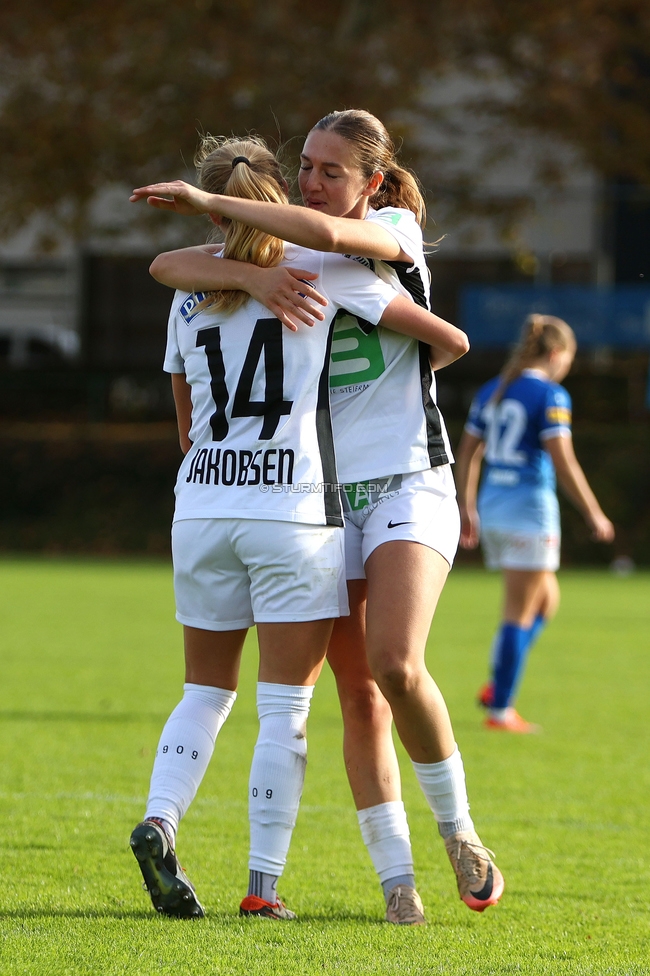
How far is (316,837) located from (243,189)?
2.41 m

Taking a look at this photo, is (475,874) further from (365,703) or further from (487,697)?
(487,697)

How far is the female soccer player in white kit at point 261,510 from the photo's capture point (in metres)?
3.40

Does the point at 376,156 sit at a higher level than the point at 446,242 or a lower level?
lower

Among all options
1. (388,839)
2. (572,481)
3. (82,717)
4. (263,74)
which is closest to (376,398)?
(388,839)

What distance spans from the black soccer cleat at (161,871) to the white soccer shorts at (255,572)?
546 millimetres

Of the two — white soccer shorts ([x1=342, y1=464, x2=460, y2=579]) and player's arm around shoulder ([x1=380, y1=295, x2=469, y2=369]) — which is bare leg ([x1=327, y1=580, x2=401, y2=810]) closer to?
white soccer shorts ([x1=342, y1=464, x2=460, y2=579])

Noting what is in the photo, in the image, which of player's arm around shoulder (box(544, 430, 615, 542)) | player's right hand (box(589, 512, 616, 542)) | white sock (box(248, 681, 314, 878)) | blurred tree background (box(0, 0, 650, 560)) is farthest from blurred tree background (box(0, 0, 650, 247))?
white sock (box(248, 681, 314, 878))

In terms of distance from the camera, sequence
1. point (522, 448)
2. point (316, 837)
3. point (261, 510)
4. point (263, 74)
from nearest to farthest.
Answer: point (261, 510), point (316, 837), point (522, 448), point (263, 74)

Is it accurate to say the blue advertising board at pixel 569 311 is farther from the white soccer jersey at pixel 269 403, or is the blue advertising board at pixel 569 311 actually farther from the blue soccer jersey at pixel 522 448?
the white soccer jersey at pixel 269 403

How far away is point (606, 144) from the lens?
2502 centimetres

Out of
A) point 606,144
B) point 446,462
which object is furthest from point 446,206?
point 446,462

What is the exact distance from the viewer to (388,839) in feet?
12.0

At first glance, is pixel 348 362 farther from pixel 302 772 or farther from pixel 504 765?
pixel 504 765

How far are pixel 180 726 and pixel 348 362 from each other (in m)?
1.07
